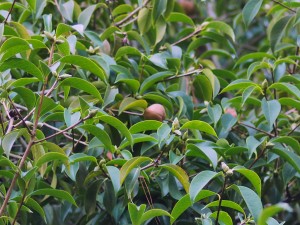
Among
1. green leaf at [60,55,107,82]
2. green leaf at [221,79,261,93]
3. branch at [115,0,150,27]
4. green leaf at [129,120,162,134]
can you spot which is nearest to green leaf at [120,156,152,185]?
green leaf at [129,120,162,134]

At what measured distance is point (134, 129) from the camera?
1.43 m

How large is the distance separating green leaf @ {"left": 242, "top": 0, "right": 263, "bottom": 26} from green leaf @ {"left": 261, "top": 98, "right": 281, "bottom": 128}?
0.27m

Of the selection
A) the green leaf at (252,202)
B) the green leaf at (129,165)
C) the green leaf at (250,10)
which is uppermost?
the green leaf at (250,10)

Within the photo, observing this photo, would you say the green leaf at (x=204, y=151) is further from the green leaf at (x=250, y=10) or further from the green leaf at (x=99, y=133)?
the green leaf at (x=250, y=10)

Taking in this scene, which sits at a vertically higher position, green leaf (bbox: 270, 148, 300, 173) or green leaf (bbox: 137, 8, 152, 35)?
green leaf (bbox: 137, 8, 152, 35)

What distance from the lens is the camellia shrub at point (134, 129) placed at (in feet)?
4.41

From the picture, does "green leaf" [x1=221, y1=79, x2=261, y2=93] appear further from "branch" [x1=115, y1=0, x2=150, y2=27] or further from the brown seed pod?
"branch" [x1=115, y1=0, x2=150, y2=27]

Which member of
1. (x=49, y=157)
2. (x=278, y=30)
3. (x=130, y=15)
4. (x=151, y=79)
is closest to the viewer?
(x=49, y=157)

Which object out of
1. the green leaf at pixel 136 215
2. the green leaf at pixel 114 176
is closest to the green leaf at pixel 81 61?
the green leaf at pixel 114 176

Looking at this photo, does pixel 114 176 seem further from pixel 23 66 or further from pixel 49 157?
pixel 23 66

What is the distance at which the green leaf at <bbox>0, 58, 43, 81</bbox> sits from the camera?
4.44ft

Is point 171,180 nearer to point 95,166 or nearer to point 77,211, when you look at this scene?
point 95,166

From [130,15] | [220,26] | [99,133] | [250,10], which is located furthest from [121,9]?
[99,133]

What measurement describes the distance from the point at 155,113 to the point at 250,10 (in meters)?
0.38
